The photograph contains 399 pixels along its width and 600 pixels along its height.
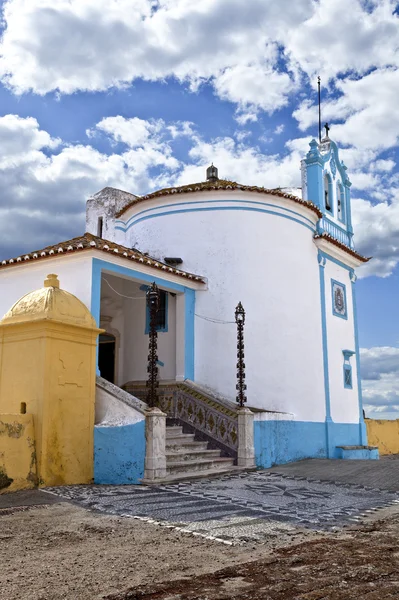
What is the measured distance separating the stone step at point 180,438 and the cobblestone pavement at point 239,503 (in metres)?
1.70

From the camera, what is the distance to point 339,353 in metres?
16.6

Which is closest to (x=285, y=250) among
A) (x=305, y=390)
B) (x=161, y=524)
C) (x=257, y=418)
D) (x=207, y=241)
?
(x=207, y=241)

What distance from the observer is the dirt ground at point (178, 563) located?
392cm

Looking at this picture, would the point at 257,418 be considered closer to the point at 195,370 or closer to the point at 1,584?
the point at 195,370

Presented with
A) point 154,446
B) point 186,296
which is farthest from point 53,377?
point 186,296

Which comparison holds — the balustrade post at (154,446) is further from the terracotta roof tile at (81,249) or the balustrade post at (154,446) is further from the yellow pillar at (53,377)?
the terracotta roof tile at (81,249)

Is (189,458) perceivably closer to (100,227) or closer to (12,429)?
(12,429)

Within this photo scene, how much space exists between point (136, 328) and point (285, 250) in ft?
14.4

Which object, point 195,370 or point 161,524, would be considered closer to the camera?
point 161,524

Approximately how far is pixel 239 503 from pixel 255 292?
7.52 m

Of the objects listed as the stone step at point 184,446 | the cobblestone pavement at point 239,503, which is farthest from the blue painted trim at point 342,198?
the cobblestone pavement at point 239,503

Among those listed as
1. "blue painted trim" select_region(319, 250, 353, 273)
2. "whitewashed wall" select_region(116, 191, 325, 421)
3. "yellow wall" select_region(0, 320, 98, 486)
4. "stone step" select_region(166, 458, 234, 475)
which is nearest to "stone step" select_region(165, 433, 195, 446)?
"stone step" select_region(166, 458, 234, 475)

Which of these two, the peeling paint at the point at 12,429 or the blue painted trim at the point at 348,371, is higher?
the blue painted trim at the point at 348,371

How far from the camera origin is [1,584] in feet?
13.8
